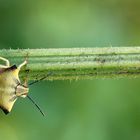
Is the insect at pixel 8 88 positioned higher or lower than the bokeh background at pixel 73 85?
lower

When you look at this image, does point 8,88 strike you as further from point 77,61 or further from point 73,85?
point 73,85

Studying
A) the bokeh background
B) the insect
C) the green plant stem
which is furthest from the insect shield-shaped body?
the bokeh background

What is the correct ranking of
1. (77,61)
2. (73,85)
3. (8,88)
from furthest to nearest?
(73,85) < (8,88) < (77,61)

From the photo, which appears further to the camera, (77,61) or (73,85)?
(73,85)

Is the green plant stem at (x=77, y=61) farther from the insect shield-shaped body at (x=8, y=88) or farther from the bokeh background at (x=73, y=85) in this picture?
the bokeh background at (x=73, y=85)

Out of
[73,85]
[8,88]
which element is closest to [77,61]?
[8,88]

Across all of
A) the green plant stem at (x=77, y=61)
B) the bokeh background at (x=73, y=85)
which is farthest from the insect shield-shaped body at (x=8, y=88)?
the bokeh background at (x=73, y=85)
